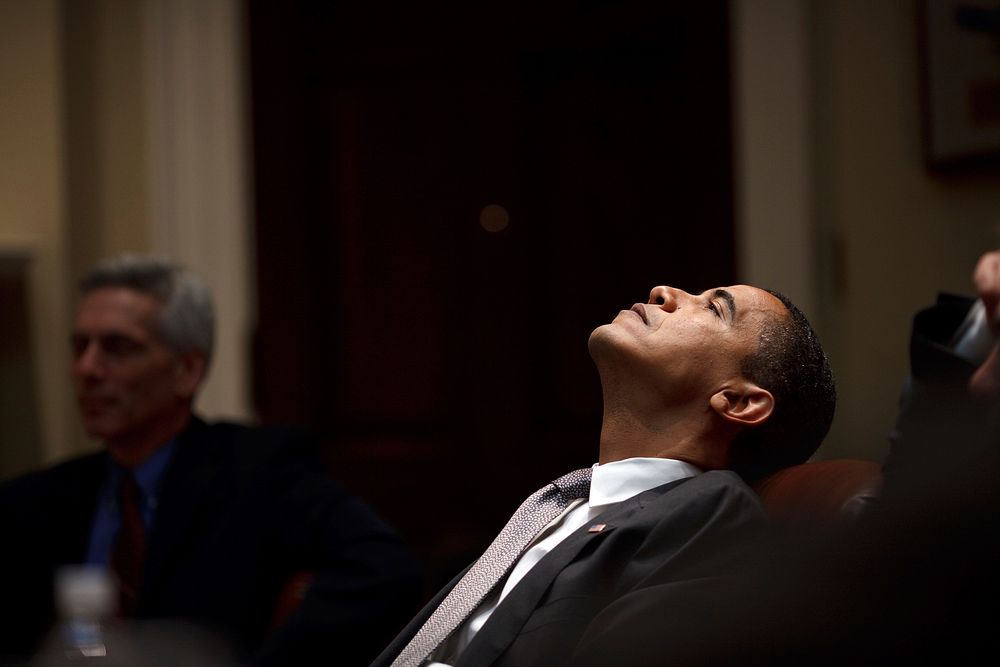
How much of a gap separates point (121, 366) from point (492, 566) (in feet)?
3.83

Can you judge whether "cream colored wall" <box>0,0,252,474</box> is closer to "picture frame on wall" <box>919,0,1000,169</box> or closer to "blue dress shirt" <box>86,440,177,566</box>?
"blue dress shirt" <box>86,440,177,566</box>

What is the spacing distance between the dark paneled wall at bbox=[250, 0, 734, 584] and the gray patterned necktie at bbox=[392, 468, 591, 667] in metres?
1.81

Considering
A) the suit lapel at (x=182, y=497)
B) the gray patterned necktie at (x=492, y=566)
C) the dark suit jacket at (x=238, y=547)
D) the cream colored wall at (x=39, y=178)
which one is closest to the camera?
the gray patterned necktie at (x=492, y=566)

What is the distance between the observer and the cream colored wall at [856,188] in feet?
9.23

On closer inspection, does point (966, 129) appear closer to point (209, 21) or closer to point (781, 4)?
point (781, 4)

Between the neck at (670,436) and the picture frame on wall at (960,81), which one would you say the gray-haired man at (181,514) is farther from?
the picture frame on wall at (960,81)

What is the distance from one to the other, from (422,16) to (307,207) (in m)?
0.63

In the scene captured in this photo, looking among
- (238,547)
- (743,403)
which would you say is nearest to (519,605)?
(743,403)

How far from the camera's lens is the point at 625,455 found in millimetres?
1301

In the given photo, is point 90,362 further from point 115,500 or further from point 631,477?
point 631,477

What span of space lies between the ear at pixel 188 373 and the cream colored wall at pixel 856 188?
4.87 feet

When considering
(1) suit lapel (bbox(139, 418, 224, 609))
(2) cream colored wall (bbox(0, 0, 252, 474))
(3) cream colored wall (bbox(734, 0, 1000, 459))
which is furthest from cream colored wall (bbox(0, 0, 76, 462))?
(3) cream colored wall (bbox(734, 0, 1000, 459))

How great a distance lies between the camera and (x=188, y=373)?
2.18 meters

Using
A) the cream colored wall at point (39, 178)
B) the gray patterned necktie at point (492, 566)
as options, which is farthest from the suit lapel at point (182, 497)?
the cream colored wall at point (39, 178)
